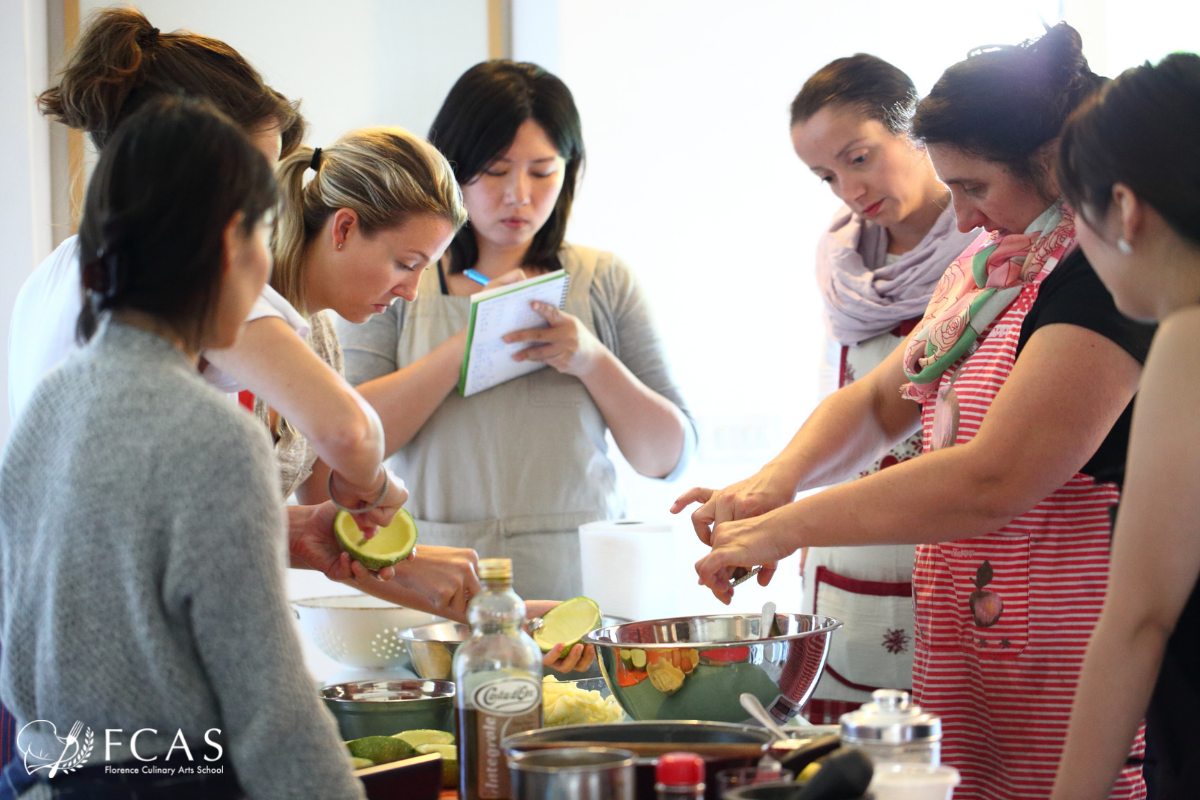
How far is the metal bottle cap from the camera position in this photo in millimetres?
765

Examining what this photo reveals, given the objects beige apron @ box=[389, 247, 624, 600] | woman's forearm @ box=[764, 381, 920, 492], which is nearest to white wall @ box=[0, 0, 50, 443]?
beige apron @ box=[389, 247, 624, 600]

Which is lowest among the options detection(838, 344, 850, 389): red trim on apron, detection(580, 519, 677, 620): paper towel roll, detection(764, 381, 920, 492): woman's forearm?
detection(580, 519, 677, 620): paper towel roll

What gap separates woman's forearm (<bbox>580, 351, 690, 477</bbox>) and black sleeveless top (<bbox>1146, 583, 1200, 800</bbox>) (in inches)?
49.2

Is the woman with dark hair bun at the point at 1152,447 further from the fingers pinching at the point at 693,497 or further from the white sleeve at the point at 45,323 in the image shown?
the white sleeve at the point at 45,323

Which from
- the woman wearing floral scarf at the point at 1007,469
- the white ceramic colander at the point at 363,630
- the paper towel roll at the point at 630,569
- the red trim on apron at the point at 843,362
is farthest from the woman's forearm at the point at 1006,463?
the red trim on apron at the point at 843,362

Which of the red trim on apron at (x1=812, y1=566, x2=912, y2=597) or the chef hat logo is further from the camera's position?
the red trim on apron at (x1=812, y1=566, x2=912, y2=597)

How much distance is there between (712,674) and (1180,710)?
40 cm

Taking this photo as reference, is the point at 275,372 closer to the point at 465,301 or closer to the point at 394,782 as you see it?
the point at 394,782

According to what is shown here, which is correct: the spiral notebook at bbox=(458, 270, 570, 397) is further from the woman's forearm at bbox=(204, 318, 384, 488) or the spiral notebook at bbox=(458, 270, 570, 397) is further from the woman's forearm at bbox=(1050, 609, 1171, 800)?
the woman's forearm at bbox=(1050, 609, 1171, 800)

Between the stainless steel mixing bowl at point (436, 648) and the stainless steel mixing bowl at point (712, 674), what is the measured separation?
0.24 metres

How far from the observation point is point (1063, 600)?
1205 mm

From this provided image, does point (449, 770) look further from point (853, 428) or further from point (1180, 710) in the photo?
point (853, 428)

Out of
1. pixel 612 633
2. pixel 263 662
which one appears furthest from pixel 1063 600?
pixel 263 662

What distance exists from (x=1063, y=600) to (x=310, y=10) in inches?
105
